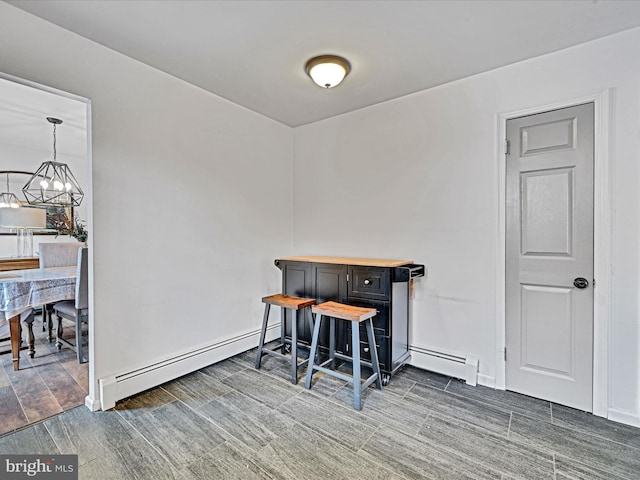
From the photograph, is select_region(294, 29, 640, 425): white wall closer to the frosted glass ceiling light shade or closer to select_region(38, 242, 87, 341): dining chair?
select_region(38, 242, 87, 341): dining chair

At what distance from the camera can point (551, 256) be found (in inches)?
89.3

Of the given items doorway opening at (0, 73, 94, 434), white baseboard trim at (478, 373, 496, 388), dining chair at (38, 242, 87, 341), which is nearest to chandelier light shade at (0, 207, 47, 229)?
dining chair at (38, 242, 87, 341)

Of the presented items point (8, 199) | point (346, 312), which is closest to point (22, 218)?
point (8, 199)

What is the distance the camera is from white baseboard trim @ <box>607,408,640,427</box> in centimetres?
196

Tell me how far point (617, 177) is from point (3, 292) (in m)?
4.67

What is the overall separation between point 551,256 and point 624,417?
3.55ft

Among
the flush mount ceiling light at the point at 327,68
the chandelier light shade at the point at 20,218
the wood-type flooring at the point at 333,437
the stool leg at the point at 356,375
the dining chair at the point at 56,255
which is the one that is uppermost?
the flush mount ceiling light at the point at 327,68

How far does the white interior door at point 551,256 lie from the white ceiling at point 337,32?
0.56 meters

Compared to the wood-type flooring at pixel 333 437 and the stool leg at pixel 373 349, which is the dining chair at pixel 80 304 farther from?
the stool leg at pixel 373 349

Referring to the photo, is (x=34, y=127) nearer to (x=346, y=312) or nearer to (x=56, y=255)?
(x=56, y=255)

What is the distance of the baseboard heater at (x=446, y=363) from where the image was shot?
252cm

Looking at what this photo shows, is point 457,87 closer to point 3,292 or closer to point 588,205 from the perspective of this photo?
point 588,205

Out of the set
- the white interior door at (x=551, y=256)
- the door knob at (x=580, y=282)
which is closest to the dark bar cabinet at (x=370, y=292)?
the white interior door at (x=551, y=256)

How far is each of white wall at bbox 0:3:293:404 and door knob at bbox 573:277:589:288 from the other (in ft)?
8.90
